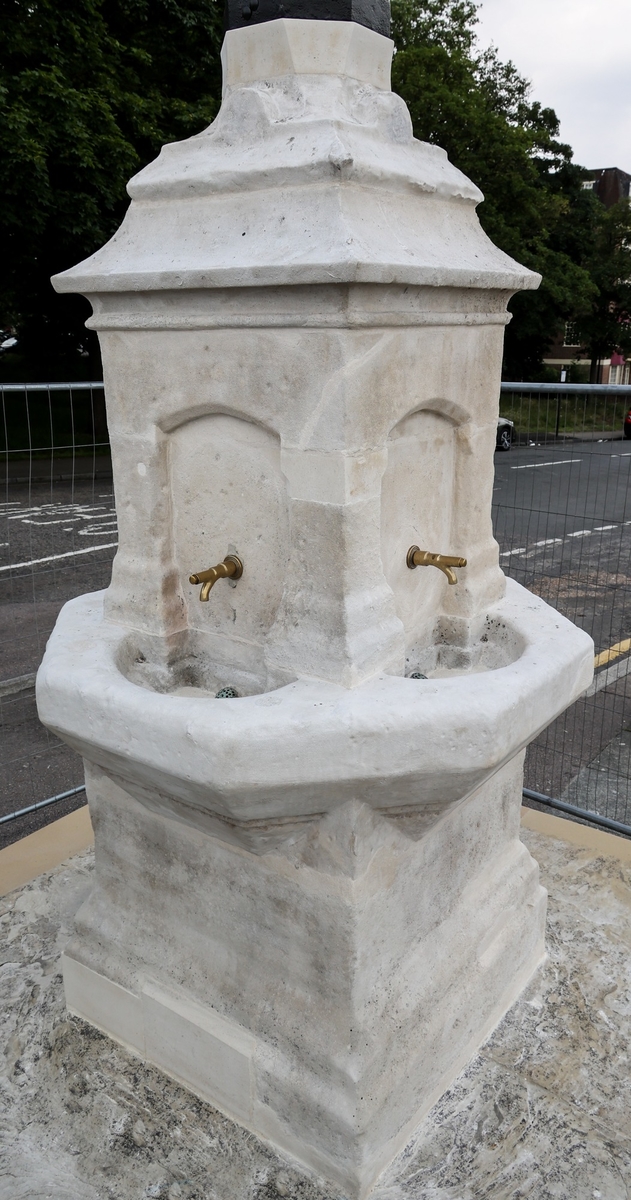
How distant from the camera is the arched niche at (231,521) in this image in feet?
8.59

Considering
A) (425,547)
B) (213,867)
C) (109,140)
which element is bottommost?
A: (213,867)

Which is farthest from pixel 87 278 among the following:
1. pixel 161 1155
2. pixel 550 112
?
pixel 550 112

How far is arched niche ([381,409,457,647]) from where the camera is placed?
2.67m

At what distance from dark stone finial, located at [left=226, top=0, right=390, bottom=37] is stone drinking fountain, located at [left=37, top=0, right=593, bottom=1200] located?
11 mm

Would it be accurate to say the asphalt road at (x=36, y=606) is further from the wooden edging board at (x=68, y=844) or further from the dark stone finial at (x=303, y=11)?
the dark stone finial at (x=303, y=11)

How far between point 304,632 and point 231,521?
0.49 meters

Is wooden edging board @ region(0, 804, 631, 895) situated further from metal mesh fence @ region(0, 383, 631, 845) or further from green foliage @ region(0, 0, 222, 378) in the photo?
green foliage @ region(0, 0, 222, 378)

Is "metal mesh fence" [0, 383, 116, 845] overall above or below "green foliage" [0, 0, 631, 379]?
below

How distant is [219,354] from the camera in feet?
8.14

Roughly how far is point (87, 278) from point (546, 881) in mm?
2993

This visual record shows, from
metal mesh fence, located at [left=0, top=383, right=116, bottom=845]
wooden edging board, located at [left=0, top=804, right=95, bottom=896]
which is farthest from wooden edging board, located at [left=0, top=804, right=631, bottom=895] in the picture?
metal mesh fence, located at [left=0, top=383, right=116, bottom=845]

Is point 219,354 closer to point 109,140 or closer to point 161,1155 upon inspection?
point 161,1155

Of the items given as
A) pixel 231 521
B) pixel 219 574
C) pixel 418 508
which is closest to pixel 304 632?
pixel 219 574

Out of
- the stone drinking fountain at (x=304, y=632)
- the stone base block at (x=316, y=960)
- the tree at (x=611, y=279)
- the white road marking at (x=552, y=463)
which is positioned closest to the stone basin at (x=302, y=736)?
the stone drinking fountain at (x=304, y=632)
